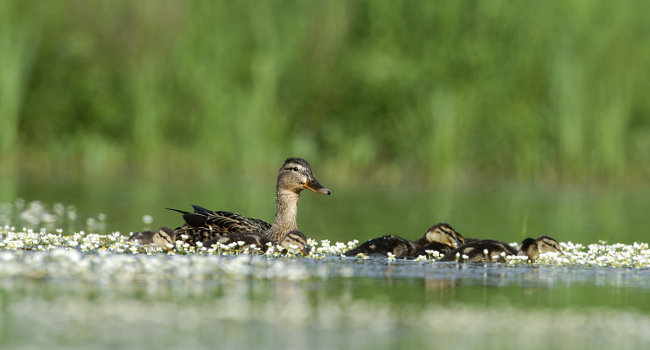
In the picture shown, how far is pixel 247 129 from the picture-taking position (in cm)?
2117

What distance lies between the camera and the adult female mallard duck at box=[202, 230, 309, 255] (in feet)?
33.5

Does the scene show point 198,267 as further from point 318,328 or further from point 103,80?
point 103,80

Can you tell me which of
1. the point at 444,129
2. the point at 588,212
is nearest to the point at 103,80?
the point at 444,129

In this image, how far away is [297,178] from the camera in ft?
37.1

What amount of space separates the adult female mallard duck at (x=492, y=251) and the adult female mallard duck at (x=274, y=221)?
1.49 meters

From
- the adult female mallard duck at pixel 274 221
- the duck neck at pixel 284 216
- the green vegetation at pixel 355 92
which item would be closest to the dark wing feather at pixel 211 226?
the adult female mallard duck at pixel 274 221

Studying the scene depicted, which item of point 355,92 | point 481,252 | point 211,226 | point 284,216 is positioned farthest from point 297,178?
point 355,92

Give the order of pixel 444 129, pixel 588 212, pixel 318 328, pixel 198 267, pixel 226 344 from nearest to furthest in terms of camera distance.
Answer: pixel 226 344 → pixel 318 328 → pixel 198 267 → pixel 588 212 → pixel 444 129

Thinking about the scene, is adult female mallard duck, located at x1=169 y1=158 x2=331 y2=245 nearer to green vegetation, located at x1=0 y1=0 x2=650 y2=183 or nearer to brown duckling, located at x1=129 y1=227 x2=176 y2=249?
brown duckling, located at x1=129 y1=227 x2=176 y2=249

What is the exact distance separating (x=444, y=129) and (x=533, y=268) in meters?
11.4

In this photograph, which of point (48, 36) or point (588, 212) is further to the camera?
point (48, 36)

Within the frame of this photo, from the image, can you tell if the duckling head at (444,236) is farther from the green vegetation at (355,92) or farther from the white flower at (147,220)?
the green vegetation at (355,92)

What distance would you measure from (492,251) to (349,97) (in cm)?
1284

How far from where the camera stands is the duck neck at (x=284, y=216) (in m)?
11.1
